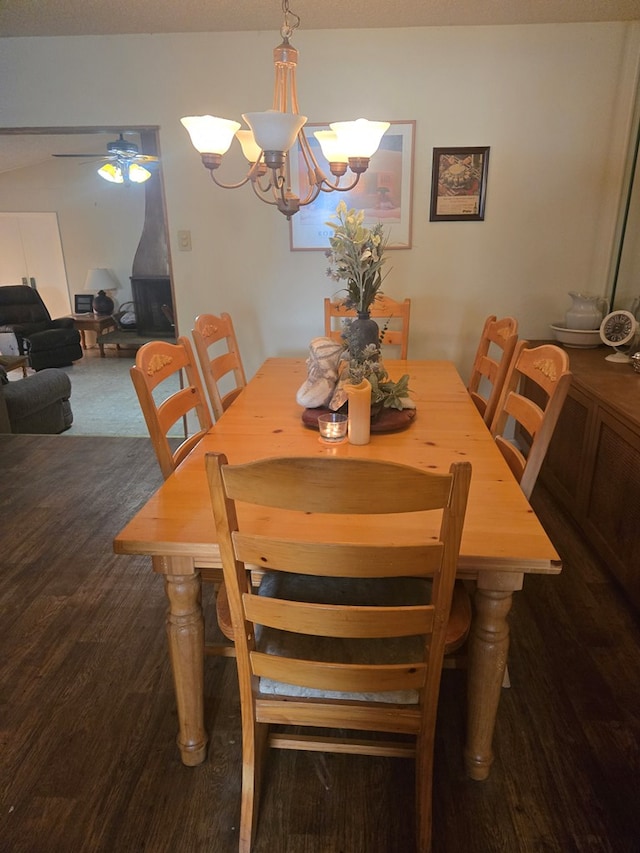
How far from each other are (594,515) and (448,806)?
1.42 meters

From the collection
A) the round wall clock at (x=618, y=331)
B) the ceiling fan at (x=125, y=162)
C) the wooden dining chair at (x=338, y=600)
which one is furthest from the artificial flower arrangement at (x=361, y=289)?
the ceiling fan at (x=125, y=162)

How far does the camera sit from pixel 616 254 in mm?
3041

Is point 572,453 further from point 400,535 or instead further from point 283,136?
point 283,136

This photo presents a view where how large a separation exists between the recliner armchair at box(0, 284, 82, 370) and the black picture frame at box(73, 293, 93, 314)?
619 millimetres

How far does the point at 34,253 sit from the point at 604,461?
7695 millimetres

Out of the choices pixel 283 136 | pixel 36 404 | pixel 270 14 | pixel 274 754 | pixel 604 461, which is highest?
pixel 270 14

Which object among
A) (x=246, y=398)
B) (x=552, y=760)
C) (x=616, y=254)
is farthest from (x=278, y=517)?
(x=616, y=254)

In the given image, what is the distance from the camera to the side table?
6.88 metres

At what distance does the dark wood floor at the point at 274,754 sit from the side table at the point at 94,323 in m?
5.27

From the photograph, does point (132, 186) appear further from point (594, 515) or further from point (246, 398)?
point (594, 515)

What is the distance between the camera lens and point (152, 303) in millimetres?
6824

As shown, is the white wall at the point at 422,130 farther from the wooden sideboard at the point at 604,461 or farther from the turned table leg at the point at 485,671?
the turned table leg at the point at 485,671

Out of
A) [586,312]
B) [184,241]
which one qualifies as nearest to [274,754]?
[586,312]

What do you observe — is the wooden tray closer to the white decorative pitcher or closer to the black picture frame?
the white decorative pitcher
